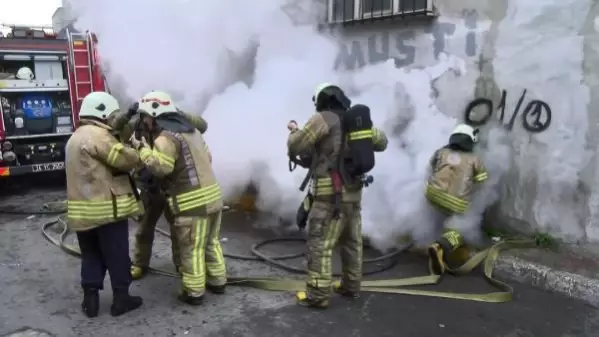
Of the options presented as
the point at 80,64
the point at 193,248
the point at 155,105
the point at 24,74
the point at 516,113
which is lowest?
the point at 193,248

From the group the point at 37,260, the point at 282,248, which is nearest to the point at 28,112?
the point at 37,260

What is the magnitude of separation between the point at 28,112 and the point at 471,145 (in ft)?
20.0

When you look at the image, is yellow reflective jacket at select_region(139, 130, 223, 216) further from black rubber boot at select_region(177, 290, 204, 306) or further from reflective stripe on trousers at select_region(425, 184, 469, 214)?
reflective stripe on trousers at select_region(425, 184, 469, 214)

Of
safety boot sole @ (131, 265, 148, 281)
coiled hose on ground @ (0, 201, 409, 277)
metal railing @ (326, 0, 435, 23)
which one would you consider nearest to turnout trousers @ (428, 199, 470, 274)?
coiled hose on ground @ (0, 201, 409, 277)

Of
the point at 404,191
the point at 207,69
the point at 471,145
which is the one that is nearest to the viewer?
the point at 471,145

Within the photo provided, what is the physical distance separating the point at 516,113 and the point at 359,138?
2.00 metres

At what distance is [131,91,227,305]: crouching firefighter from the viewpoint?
4.05 metres

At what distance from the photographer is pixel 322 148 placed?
4105mm

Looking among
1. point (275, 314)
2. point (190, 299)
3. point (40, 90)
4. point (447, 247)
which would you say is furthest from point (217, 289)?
point (40, 90)

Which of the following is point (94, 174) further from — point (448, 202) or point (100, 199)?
point (448, 202)

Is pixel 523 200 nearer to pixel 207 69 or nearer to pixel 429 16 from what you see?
pixel 429 16

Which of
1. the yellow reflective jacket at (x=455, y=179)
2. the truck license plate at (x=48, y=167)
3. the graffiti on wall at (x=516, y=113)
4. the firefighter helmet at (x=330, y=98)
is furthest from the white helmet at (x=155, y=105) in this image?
the truck license plate at (x=48, y=167)

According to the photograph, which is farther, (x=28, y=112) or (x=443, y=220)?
(x=28, y=112)

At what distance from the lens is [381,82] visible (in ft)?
19.8
